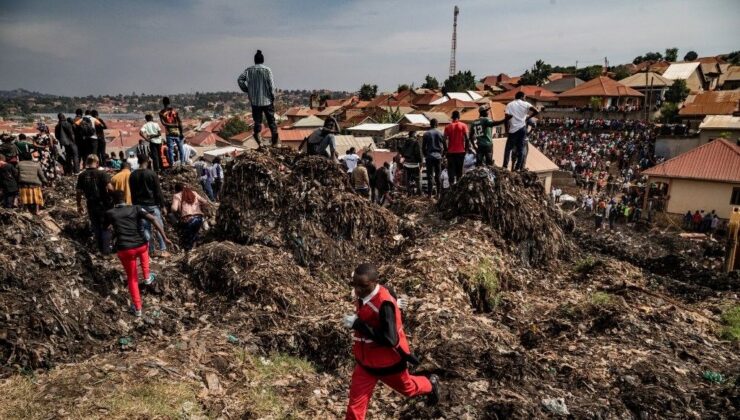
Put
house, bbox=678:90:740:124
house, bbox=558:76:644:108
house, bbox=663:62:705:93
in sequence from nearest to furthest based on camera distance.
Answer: house, bbox=678:90:740:124 < house, bbox=558:76:644:108 < house, bbox=663:62:705:93

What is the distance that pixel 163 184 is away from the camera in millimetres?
9336

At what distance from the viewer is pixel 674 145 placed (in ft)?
104

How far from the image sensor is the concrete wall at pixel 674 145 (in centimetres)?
3114

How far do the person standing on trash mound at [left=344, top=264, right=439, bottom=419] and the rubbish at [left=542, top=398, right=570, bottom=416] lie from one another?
152cm

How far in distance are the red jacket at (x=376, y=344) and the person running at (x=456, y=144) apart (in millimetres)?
5975

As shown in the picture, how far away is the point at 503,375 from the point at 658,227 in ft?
75.1

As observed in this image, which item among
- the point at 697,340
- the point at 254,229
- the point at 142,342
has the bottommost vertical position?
the point at 697,340

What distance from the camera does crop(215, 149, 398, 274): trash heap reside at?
7.30 m

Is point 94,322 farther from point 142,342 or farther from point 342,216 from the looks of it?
point 342,216

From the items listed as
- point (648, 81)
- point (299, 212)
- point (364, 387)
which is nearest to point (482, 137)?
point (299, 212)

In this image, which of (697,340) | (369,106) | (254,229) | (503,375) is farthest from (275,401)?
(369,106)

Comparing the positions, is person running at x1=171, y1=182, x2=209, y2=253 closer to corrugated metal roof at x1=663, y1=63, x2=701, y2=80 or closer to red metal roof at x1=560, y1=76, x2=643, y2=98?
red metal roof at x1=560, y1=76, x2=643, y2=98

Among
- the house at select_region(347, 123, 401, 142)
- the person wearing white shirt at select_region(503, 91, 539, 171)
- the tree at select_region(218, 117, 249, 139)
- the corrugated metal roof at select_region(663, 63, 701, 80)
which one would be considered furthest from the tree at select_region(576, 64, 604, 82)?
the person wearing white shirt at select_region(503, 91, 539, 171)

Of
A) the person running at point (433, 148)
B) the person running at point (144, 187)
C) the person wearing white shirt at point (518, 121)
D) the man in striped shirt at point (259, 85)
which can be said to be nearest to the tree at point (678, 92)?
the person wearing white shirt at point (518, 121)
